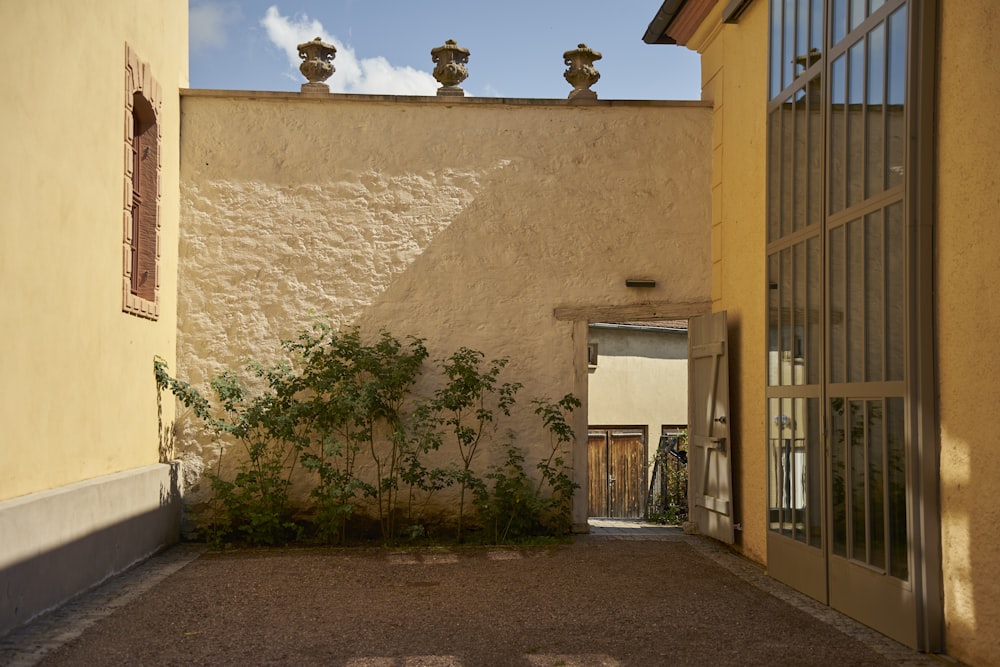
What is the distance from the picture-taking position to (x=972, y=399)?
473cm

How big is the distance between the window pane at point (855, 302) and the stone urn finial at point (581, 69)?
413 centimetres

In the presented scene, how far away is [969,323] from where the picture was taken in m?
4.79

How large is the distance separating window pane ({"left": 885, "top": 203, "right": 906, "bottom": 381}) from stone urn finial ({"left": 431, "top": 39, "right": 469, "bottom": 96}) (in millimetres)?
4946

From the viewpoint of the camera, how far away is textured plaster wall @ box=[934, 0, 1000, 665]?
181 inches

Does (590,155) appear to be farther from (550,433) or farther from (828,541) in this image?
(828,541)

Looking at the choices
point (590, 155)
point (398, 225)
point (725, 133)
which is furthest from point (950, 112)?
point (398, 225)

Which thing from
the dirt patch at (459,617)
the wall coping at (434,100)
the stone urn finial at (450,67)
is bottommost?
the dirt patch at (459,617)

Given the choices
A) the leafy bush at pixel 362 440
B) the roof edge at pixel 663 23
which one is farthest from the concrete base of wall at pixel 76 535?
the roof edge at pixel 663 23

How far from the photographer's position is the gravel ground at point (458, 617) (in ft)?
16.4

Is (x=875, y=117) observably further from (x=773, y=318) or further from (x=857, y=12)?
(x=773, y=318)

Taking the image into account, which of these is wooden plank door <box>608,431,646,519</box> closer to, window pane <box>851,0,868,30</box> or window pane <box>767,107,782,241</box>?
window pane <box>767,107,782,241</box>

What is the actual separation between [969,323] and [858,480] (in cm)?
125

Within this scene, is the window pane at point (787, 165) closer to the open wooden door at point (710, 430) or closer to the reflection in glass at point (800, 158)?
the reflection in glass at point (800, 158)

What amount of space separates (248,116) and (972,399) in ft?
21.8
